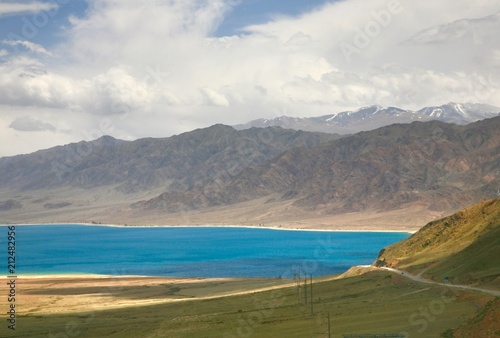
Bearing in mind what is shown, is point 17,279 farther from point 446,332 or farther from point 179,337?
point 446,332

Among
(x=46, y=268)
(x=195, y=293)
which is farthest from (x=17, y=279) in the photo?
(x=195, y=293)

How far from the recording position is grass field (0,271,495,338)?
58656 millimetres

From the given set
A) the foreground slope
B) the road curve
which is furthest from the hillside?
the road curve

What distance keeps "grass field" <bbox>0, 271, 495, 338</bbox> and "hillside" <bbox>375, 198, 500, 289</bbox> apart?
14.6 ft

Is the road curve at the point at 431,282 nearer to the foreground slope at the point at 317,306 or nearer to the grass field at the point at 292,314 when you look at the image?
the foreground slope at the point at 317,306

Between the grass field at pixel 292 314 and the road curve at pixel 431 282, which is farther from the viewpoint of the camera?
the road curve at pixel 431 282

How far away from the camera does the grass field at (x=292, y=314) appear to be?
58.7 metres

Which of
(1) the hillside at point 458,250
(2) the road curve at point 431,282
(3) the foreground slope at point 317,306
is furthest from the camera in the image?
(1) the hillside at point 458,250

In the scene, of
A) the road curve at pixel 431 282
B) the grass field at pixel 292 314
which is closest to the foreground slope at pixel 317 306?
the grass field at pixel 292 314

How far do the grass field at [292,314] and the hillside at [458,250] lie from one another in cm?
446

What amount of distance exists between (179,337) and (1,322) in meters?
28.2

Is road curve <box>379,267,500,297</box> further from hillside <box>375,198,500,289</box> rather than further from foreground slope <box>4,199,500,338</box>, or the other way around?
hillside <box>375,198,500,289</box>

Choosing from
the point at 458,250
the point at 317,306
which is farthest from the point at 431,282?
the point at 458,250

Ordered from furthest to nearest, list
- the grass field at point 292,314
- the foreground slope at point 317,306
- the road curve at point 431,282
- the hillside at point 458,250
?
the hillside at point 458,250 < the road curve at point 431,282 < the grass field at point 292,314 < the foreground slope at point 317,306
